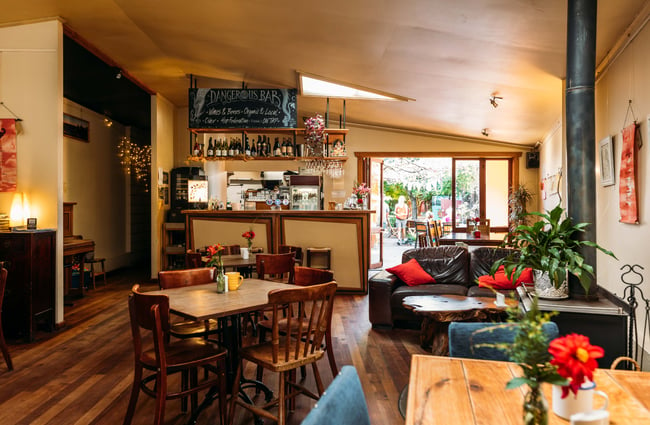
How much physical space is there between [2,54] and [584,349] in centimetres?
625

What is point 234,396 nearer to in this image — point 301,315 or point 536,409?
point 301,315

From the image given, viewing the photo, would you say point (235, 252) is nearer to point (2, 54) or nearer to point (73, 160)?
point (2, 54)

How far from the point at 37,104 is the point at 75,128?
3290 mm

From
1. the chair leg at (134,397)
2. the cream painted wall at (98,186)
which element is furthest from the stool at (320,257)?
the chair leg at (134,397)

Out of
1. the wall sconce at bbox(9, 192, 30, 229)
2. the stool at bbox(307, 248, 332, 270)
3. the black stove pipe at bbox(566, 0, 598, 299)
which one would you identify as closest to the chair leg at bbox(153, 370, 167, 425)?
the black stove pipe at bbox(566, 0, 598, 299)

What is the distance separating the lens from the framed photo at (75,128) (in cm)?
788

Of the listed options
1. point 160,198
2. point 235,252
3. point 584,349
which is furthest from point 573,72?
point 160,198

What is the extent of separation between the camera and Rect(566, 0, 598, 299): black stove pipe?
9.66 feet

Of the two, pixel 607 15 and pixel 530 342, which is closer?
pixel 530 342

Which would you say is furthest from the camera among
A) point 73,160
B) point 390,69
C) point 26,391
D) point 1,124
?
point 73,160

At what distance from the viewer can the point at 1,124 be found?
16.6 feet

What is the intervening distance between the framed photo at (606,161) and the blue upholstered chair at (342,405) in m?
4.23

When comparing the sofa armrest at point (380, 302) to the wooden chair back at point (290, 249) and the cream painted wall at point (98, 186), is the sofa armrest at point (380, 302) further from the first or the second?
the cream painted wall at point (98, 186)

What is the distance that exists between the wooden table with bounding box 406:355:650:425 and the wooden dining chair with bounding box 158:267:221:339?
1955 millimetres
